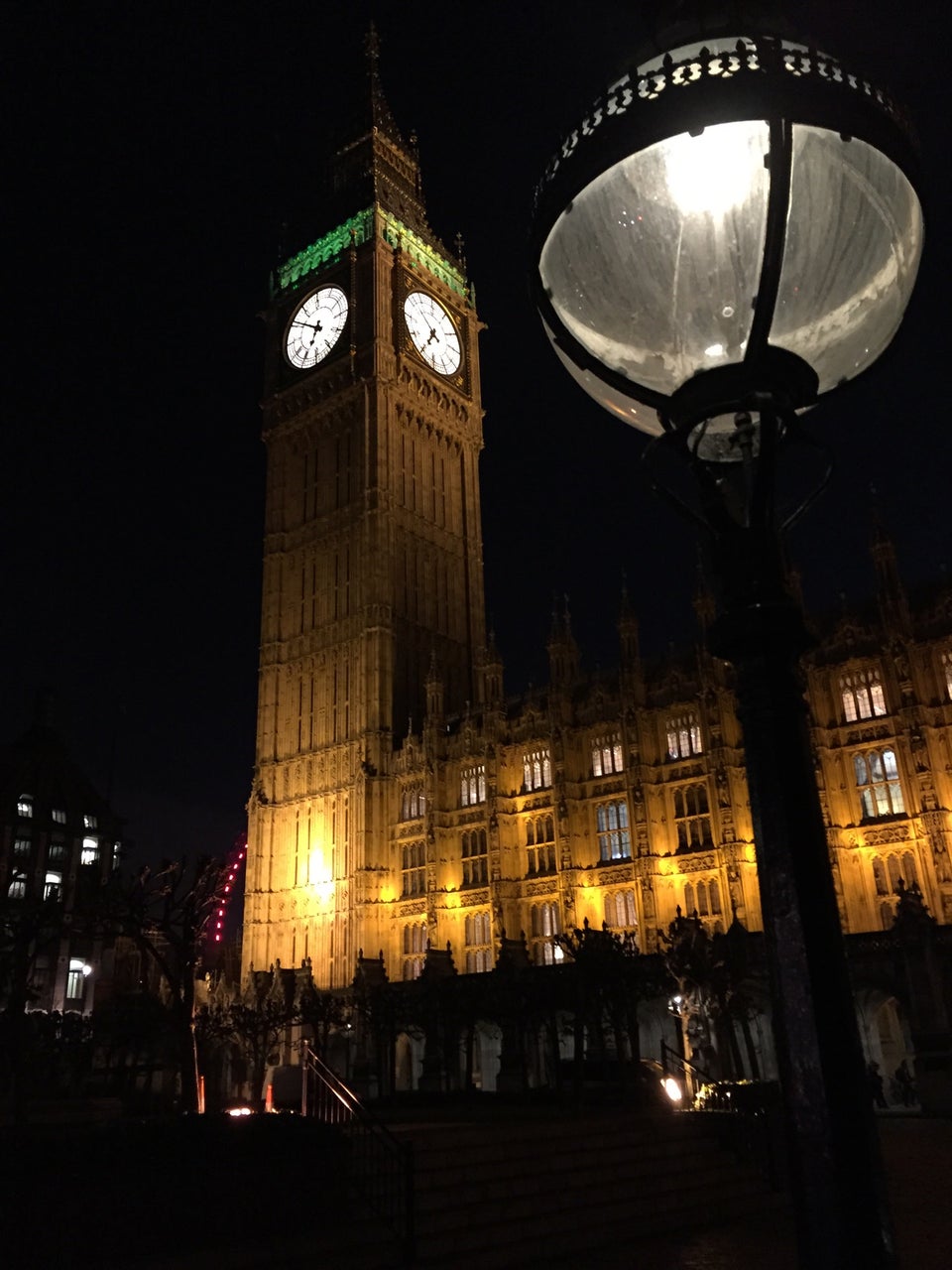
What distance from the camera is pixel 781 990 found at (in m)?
4.40

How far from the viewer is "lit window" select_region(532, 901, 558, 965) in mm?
50312

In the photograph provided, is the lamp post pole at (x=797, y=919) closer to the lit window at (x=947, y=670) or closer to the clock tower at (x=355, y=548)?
the lit window at (x=947, y=670)

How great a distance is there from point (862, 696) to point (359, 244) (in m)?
48.9

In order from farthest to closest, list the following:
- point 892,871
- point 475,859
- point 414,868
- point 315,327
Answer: point 315,327
point 414,868
point 475,859
point 892,871

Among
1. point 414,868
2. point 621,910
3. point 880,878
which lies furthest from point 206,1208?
point 414,868

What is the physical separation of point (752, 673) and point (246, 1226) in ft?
36.4

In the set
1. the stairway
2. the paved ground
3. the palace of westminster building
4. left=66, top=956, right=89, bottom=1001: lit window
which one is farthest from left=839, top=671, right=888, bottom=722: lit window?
left=66, top=956, right=89, bottom=1001: lit window

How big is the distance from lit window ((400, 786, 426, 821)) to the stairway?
38600 mm

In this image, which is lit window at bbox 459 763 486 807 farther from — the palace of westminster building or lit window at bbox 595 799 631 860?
lit window at bbox 595 799 631 860

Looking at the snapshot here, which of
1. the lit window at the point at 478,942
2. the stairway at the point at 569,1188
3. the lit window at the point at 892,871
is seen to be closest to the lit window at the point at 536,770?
the lit window at the point at 478,942

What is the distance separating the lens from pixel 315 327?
7375 centimetres

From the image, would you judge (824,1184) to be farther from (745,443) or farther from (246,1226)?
(246,1226)

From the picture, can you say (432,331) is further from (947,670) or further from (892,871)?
(892,871)

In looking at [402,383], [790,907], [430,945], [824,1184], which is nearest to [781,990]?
[790,907]
